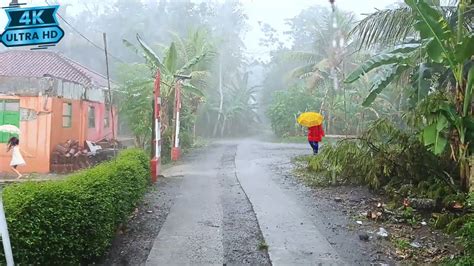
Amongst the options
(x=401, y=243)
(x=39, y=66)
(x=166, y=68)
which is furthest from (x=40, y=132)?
(x=401, y=243)

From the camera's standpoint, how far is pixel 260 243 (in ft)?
19.6

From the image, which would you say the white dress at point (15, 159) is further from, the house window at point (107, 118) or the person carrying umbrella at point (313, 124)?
the house window at point (107, 118)

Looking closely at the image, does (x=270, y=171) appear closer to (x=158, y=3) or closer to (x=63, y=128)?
(x=63, y=128)

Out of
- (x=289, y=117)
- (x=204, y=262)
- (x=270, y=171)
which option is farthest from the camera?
(x=289, y=117)

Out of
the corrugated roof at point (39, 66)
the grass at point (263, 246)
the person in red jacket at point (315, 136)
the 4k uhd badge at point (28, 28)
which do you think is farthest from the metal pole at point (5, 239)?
the person in red jacket at point (315, 136)

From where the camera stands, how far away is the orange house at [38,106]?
14.3m

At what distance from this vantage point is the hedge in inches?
158

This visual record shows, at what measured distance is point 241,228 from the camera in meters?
6.82

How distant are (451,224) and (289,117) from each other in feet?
90.4

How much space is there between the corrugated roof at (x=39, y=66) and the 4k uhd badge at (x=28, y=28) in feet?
38.5

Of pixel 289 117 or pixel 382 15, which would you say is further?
pixel 289 117

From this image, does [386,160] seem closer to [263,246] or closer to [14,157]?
[263,246]

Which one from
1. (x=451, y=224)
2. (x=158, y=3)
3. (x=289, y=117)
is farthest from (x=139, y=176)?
(x=158, y=3)

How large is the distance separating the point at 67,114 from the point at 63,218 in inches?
503
